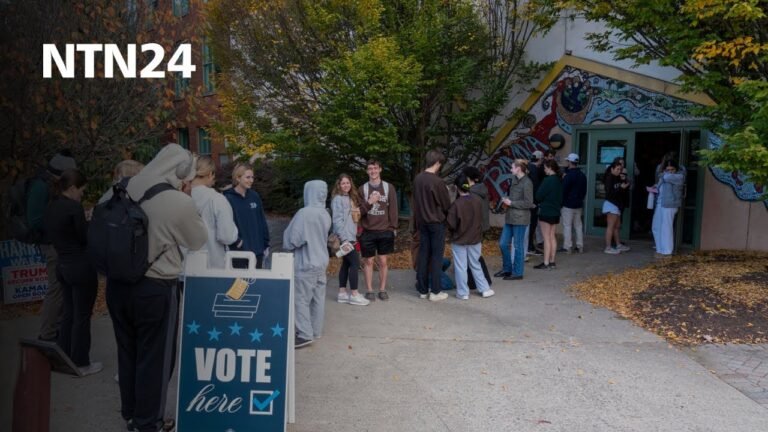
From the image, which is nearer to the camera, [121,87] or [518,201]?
[121,87]

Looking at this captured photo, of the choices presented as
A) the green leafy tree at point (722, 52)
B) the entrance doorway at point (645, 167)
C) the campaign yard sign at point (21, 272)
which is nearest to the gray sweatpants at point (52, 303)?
the campaign yard sign at point (21, 272)

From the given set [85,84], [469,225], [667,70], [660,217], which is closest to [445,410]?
[469,225]

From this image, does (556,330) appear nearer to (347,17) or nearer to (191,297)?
(191,297)

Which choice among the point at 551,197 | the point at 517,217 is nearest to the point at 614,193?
the point at 551,197

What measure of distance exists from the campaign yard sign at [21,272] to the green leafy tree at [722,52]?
8231 millimetres

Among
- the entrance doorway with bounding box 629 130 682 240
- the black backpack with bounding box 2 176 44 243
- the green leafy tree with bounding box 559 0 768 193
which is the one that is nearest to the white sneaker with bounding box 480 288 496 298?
the green leafy tree with bounding box 559 0 768 193

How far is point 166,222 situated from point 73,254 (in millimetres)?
1706

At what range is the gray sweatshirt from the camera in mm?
Result: 7145

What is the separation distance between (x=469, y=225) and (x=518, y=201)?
1263mm

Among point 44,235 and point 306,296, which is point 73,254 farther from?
point 306,296

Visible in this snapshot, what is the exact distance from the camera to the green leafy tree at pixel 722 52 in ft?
22.9

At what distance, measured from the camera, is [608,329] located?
6.67 meters

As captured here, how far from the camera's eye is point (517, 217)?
8.65 meters

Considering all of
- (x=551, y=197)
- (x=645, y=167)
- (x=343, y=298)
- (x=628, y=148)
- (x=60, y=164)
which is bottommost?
(x=343, y=298)
